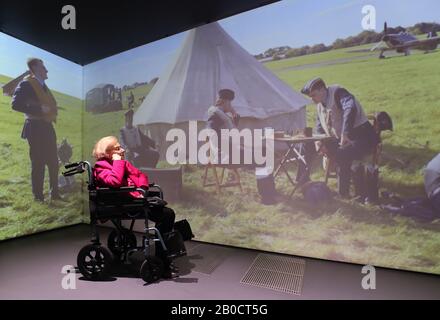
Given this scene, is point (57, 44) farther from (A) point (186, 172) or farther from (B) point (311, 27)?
(B) point (311, 27)

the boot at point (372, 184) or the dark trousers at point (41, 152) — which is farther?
the dark trousers at point (41, 152)

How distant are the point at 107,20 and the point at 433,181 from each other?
390 centimetres

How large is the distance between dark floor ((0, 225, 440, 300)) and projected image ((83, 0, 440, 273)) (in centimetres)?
25

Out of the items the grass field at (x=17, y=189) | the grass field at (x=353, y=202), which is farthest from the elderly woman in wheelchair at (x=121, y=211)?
the grass field at (x=17, y=189)

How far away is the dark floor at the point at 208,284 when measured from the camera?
2289 mm

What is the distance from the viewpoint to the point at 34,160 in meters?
4.29

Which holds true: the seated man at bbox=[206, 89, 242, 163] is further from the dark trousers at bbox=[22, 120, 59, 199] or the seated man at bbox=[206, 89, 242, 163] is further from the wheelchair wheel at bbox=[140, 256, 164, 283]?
the dark trousers at bbox=[22, 120, 59, 199]

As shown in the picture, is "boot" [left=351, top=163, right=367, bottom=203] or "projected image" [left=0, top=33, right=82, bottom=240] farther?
"projected image" [left=0, top=33, right=82, bottom=240]

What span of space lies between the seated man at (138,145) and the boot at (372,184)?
2750mm

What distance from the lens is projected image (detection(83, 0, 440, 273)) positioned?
2.71 metres

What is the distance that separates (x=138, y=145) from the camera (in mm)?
4453

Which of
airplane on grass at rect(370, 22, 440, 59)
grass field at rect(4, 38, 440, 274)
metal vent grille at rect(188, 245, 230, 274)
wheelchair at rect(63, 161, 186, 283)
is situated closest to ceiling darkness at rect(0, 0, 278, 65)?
grass field at rect(4, 38, 440, 274)

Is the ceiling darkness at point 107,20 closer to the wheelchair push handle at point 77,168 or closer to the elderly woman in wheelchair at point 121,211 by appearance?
the elderly woman in wheelchair at point 121,211
